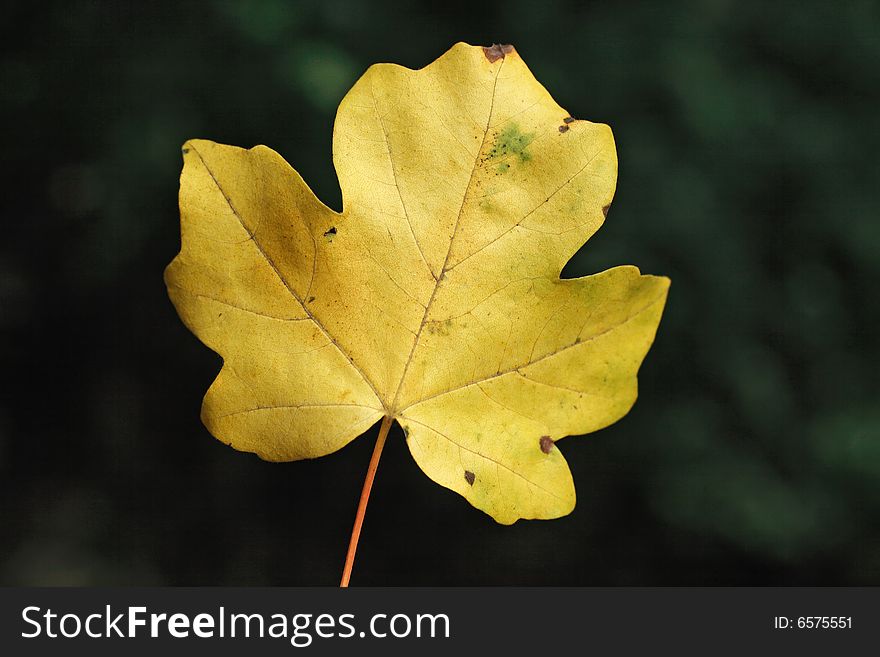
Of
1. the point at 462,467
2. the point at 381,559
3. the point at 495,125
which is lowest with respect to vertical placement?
the point at 462,467

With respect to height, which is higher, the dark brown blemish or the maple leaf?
the dark brown blemish

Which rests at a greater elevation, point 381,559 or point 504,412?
point 381,559

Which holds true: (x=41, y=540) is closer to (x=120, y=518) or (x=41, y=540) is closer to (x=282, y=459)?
(x=120, y=518)

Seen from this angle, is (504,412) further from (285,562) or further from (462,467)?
(285,562)

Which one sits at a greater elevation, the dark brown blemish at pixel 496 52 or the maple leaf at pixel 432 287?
the dark brown blemish at pixel 496 52

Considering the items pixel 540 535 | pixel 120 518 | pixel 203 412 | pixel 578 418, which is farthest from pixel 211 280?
pixel 120 518

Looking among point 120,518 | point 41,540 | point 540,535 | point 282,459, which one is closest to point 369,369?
point 282,459

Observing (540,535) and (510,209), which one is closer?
(510,209)
